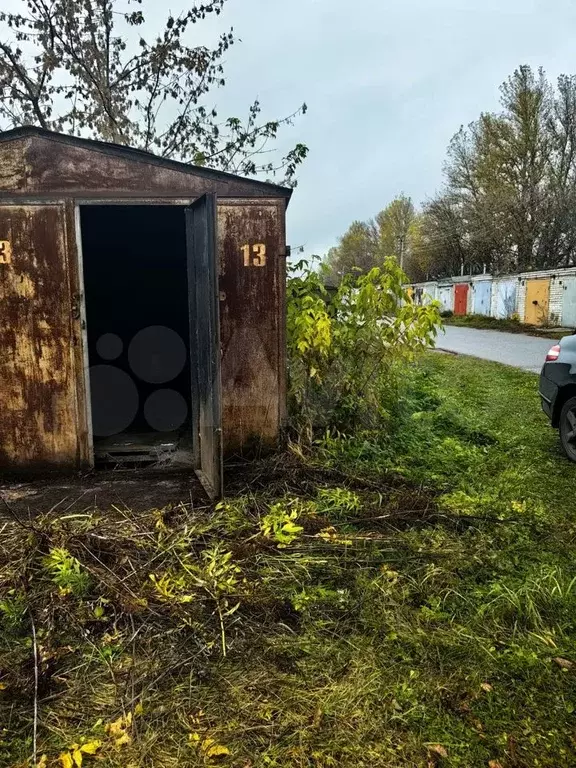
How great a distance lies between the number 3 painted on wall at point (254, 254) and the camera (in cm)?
505

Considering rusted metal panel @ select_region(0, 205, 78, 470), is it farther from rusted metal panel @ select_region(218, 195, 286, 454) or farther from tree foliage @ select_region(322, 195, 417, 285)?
tree foliage @ select_region(322, 195, 417, 285)

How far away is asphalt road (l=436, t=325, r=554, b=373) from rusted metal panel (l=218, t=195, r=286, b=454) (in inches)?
283

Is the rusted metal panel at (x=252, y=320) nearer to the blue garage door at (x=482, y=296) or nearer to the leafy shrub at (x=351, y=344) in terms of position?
the leafy shrub at (x=351, y=344)

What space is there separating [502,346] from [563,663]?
55.4 feet

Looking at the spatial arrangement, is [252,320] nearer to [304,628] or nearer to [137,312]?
[304,628]

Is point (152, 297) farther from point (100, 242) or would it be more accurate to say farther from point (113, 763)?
point (113, 763)

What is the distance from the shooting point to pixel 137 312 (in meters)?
9.55

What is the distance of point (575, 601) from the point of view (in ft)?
9.60

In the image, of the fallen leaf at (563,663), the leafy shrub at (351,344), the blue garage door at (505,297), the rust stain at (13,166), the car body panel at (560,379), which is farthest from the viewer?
the blue garage door at (505,297)

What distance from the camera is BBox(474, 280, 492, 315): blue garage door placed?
99.1 ft

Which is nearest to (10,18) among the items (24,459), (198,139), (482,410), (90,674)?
(198,139)

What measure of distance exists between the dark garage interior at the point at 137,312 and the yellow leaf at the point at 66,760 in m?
6.03

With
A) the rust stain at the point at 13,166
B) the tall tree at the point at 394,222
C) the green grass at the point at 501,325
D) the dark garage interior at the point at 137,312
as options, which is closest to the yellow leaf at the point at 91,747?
the rust stain at the point at 13,166

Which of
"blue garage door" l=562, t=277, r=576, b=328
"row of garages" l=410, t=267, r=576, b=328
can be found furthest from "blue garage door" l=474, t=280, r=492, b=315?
"blue garage door" l=562, t=277, r=576, b=328
